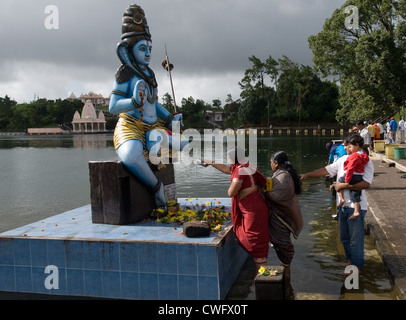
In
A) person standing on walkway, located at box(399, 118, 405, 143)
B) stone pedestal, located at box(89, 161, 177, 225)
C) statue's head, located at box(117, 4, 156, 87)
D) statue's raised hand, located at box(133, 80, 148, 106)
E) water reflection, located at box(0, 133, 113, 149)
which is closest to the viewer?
stone pedestal, located at box(89, 161, 177, 225)

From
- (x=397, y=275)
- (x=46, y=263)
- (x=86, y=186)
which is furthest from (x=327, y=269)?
(x=86, y=186)

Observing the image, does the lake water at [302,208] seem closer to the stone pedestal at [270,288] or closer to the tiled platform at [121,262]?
the tiled platform at [121,262]

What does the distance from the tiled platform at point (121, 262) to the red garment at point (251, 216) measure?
0.31m

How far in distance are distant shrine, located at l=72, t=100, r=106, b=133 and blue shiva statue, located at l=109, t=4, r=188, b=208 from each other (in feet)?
284

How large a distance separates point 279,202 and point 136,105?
96.5 inches

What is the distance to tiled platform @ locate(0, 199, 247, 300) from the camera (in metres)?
4.46

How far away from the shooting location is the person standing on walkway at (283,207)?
15.6ft

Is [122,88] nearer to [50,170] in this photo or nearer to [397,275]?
[397,275]

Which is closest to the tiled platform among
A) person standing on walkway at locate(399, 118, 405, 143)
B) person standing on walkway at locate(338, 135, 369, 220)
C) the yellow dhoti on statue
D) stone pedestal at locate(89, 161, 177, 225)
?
stone pedestal at locate(89, 161, 177, 225)

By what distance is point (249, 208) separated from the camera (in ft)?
15.2

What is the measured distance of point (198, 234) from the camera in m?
4.73

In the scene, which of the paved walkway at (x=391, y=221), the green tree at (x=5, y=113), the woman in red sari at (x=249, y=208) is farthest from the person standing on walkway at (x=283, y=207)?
the green tree at (x=5, y=113)

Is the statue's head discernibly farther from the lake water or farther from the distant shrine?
the distant shrine

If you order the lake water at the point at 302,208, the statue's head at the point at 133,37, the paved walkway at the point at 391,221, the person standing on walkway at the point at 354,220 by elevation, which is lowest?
the lake water at the point at 302,208
